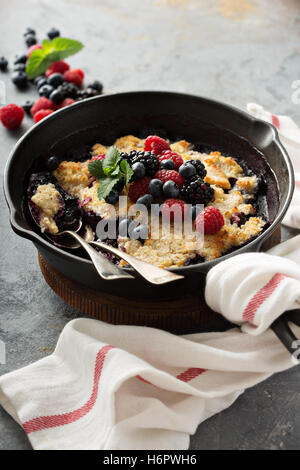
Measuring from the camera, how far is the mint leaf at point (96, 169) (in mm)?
2898

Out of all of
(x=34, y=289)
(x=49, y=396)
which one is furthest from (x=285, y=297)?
(x=34, y=289)

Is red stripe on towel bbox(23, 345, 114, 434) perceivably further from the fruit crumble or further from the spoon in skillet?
the fruit crumble

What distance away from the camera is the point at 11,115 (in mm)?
3822

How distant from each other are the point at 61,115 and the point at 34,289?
0.97 meters

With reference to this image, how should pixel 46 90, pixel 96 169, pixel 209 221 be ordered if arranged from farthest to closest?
pixel 46 90, pixel 96 169, pixel 209 221

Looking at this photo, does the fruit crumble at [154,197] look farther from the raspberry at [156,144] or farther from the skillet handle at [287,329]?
the skillet handle at [287,329]

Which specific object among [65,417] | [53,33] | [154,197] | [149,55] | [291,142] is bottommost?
[65,417]

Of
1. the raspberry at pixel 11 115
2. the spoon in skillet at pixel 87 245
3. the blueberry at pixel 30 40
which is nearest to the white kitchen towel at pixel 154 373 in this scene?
the spoon in skillet at pixel 87 245

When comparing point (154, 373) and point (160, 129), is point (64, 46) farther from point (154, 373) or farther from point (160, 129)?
point (154, 373)

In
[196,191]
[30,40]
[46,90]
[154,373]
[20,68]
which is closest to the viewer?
[154,373]

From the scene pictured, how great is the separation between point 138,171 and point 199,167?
307mm

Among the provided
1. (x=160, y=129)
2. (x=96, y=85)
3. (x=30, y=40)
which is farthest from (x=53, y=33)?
(x=160, y=129)

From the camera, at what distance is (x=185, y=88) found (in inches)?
167

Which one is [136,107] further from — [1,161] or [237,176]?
[1,161]
